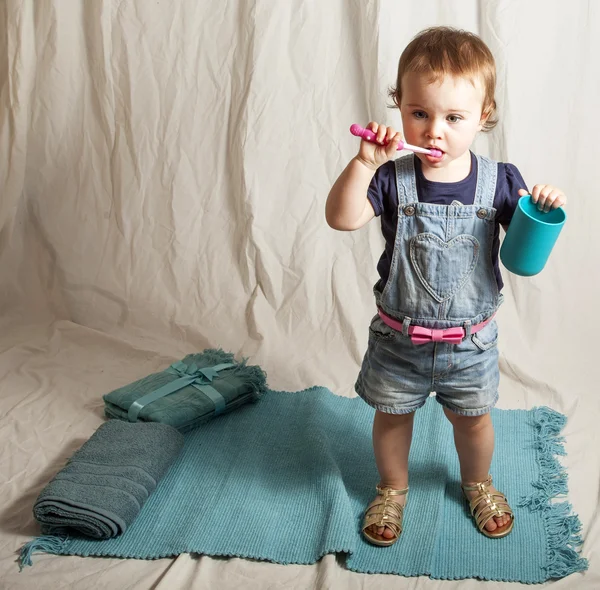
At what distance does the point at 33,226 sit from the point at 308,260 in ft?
2.46

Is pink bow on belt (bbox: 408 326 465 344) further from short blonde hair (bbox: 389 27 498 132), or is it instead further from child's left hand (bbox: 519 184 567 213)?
short blonde hair (bbox: 389 27 498 132)

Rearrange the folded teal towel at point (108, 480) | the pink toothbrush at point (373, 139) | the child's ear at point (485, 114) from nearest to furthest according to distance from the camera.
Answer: the pink toothbrush at point (373, 139), the child's ear at point (485, 114), the folded teal towel at point (108, 480)

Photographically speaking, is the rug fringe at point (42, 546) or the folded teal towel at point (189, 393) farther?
the folded teal towel at point (189, 393)

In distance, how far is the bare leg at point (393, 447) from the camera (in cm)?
149

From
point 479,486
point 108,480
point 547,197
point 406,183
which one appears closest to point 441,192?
point 406,183

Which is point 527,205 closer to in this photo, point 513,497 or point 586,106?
point 513,497

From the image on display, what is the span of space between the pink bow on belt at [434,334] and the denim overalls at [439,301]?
10 mm

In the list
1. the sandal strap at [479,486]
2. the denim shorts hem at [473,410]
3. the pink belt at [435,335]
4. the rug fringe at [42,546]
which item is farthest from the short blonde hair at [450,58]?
the rug fringe at [42,546]

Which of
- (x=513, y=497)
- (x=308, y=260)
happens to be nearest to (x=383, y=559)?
(x=513, y=497)

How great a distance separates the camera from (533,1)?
1888mm

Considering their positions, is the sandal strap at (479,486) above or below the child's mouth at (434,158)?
below

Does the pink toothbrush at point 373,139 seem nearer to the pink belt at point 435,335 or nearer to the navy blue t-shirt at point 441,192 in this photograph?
the navy blue t-shirt at point 441,192

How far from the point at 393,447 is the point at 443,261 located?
1.16ft

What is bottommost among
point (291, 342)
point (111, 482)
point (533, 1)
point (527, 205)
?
point (291, 342)
